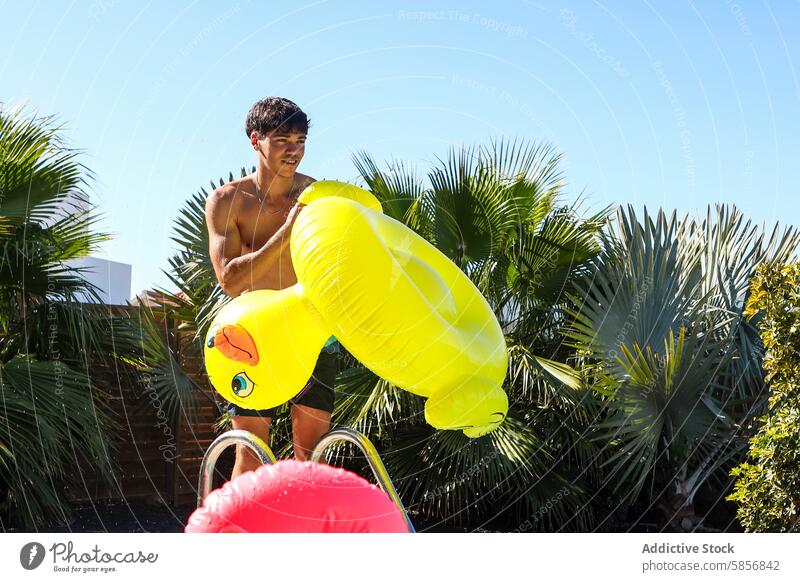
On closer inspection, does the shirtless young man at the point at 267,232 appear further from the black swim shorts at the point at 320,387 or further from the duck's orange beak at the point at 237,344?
the duck's orange beak at the point at 237,344

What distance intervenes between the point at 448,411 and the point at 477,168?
12.8 ft

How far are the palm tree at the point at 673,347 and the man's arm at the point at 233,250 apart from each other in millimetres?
2812

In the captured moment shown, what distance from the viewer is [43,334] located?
5477 mm

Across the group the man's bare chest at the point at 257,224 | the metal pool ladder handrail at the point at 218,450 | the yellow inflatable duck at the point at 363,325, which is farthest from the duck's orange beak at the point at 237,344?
the man's bare chest at the point at 257,224

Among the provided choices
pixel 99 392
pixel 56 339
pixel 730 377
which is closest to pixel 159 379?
pixel 99 392

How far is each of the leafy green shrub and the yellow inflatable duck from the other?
7.34ft

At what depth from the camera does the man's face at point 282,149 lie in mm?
2643

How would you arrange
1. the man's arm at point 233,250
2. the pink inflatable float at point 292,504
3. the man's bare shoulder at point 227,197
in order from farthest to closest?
the man's bare shoulder at point 227,197 < the man's arm at point 233,250 < the pink inflatable float at point 292,504

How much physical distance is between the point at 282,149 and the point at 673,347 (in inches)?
117

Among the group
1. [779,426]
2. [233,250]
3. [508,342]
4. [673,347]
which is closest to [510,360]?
[508,342]

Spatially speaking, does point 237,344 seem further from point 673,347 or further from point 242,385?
point 673,347

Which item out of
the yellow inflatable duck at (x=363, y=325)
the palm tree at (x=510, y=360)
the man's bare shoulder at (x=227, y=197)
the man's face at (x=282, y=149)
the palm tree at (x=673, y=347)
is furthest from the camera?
the palm tree at (x=510, y=360)
